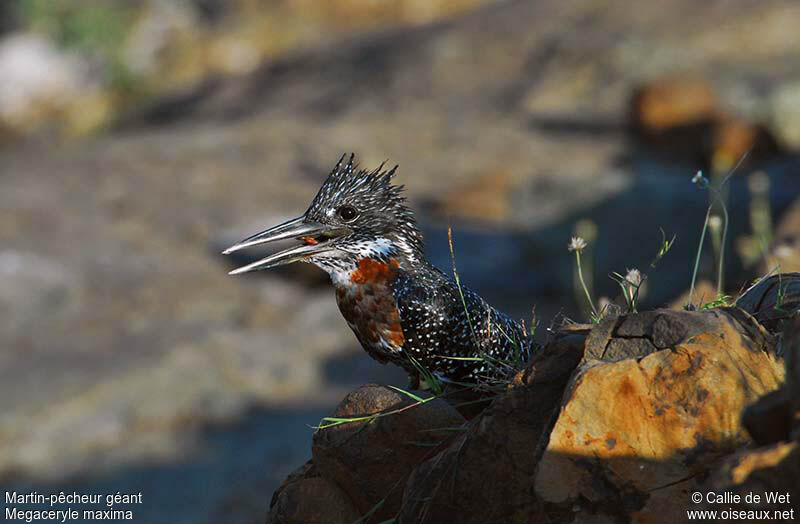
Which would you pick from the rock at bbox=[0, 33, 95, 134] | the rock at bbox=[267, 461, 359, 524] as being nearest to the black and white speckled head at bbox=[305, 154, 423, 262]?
the rock at bbox=[267, 461, 359, 524]

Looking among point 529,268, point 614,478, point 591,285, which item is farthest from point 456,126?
point 614,478

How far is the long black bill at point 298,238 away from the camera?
405 cm

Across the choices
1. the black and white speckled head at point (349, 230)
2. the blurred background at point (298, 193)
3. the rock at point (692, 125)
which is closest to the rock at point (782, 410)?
the black and white speckled head at point (349, 230)

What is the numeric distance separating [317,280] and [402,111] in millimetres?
5564

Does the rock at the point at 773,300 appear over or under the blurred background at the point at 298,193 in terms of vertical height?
under

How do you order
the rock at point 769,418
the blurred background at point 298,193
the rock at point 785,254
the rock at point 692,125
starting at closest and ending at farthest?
1. the rock at point 769,418
2. the rock at point 785,254
3. the blurred background at point 298,193
4. the rock at point 692,125

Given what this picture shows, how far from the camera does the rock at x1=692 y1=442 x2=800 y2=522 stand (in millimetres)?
2367

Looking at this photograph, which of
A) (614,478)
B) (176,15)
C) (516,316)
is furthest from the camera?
(176,15)

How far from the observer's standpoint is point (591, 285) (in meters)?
10.9

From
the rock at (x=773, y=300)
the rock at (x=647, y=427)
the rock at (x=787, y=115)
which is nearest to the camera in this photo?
the rock at (x=647, y=427)

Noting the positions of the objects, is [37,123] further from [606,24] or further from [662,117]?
[662,117]

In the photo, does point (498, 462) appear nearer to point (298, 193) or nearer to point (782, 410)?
point (782, 410)

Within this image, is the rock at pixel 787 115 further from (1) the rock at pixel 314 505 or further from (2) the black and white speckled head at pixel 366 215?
(1) the rock at pixel 314 505

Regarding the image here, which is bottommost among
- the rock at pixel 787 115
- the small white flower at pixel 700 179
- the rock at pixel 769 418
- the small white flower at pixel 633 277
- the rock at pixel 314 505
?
the rock at pixel 769 418
